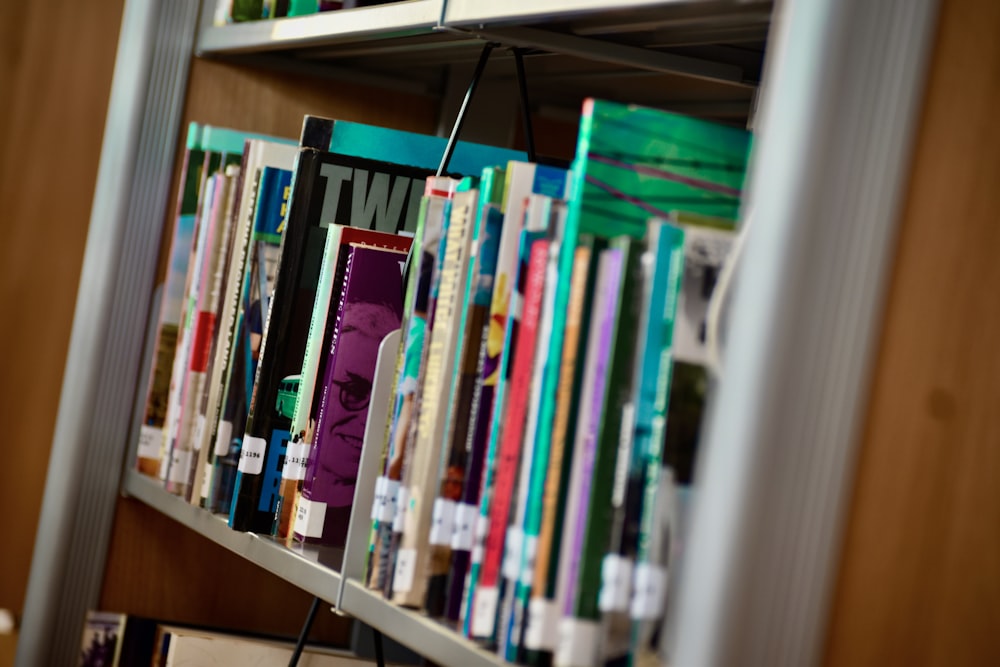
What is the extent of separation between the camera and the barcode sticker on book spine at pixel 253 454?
1.07 meters

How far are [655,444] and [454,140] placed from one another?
0.50 metres

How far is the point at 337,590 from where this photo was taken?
919 millimetres

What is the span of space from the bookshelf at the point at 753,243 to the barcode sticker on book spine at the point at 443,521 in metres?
0.06

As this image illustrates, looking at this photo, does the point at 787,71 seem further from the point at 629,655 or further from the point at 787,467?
the point at 629,655

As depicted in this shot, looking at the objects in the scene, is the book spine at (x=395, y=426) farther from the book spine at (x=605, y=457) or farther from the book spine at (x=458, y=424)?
the book spine at (x=605, y=457)

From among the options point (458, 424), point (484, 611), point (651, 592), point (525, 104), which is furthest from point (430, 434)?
point (525, 104)

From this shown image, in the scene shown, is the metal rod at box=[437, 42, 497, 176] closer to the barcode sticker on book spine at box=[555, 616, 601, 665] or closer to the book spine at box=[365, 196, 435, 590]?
the book spine at box=[365, 196, 435, 590]

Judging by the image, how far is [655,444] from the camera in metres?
0.64

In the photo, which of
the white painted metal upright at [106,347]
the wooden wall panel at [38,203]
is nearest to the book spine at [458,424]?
the white painted metal upright at [106,347]

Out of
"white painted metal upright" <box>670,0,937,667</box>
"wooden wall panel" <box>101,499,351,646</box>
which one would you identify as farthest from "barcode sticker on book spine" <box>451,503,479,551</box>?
"wooden wall panel" <box>101,499,351,646</box>

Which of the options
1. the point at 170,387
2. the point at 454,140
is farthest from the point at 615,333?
the point at 170,387

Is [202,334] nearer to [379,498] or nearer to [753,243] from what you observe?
[379,498]

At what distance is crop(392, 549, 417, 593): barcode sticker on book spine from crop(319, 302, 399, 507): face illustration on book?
0.62ft

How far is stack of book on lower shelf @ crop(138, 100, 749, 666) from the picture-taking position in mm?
650
